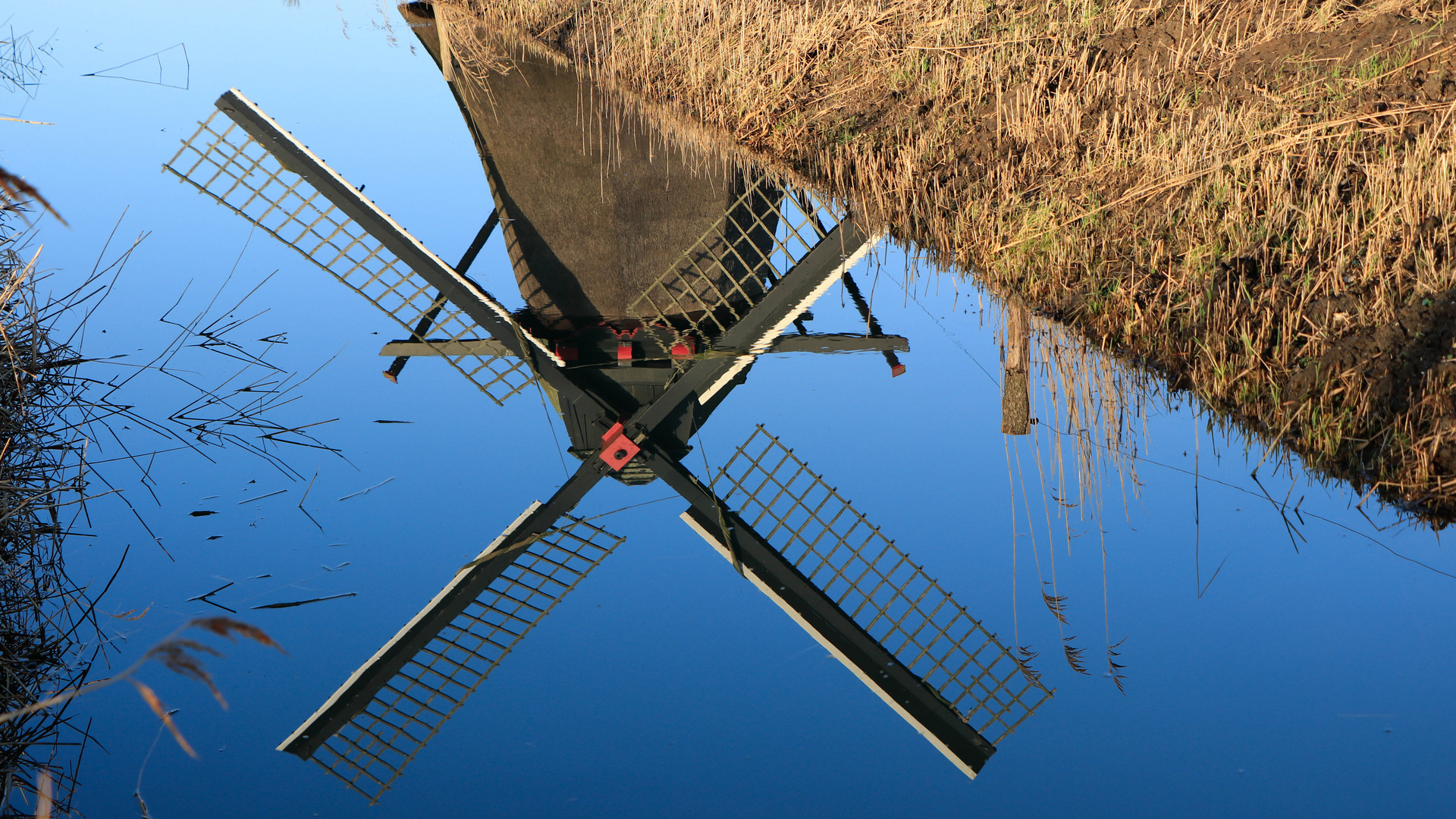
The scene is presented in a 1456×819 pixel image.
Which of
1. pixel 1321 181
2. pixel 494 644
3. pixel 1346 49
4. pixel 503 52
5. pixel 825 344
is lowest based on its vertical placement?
pixel 494 644

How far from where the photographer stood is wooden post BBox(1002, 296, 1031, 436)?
5.23 m

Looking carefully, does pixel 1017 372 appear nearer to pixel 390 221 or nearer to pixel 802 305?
pixel 802 305

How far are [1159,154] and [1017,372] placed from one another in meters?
1.41

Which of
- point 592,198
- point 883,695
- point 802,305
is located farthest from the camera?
point 592,198

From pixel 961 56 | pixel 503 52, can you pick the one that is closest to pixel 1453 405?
pixel 961 56

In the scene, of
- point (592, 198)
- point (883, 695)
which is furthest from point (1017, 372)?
point (592, 198)

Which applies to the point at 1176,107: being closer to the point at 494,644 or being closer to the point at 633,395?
the point at 633,395

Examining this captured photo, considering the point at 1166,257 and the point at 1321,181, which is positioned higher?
the point at 1321,181

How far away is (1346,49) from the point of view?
5.46m

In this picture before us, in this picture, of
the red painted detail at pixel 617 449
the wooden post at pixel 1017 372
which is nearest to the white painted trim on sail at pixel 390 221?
the red painted detail at pixel 617 449

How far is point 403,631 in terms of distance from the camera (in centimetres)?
527

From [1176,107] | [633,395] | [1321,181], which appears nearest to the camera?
[1321,181]

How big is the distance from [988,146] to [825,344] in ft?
4.98

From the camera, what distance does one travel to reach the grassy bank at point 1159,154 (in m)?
3.99
